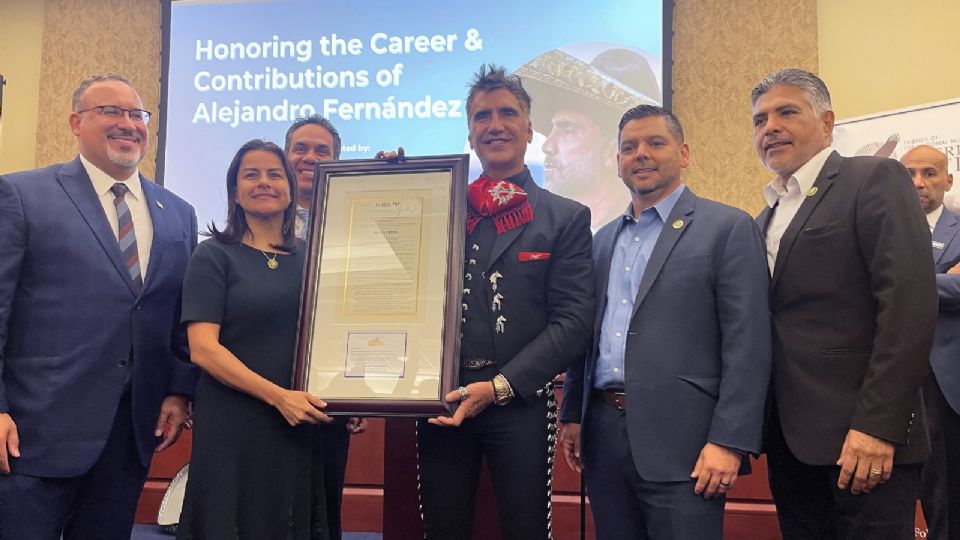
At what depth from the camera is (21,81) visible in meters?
5.38

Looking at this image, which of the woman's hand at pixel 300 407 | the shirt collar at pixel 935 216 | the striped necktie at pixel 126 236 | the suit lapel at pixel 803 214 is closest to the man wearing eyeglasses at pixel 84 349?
the striped necktie at pixel 126 236

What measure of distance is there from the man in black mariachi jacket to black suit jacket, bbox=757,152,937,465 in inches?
20.3

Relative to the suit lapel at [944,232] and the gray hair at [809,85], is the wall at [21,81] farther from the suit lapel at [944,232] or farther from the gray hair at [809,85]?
the suit lapel at [944,232]

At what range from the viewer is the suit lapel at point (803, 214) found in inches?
72.7

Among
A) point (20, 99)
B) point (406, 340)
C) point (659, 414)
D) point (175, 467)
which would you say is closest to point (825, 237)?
point (659, 414)

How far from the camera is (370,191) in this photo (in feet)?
6.94

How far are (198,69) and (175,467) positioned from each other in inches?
103

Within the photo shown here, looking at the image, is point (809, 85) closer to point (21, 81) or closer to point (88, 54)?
point (88, 54)

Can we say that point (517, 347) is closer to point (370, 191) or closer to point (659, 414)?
point (659, 414)

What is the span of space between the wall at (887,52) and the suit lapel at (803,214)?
3027 mm

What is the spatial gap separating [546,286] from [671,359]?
0.39 m

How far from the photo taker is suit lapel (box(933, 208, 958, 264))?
3146 mm

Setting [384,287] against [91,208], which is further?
[91,208]

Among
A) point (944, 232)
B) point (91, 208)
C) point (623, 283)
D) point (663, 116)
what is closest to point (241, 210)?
point (91, 208)
